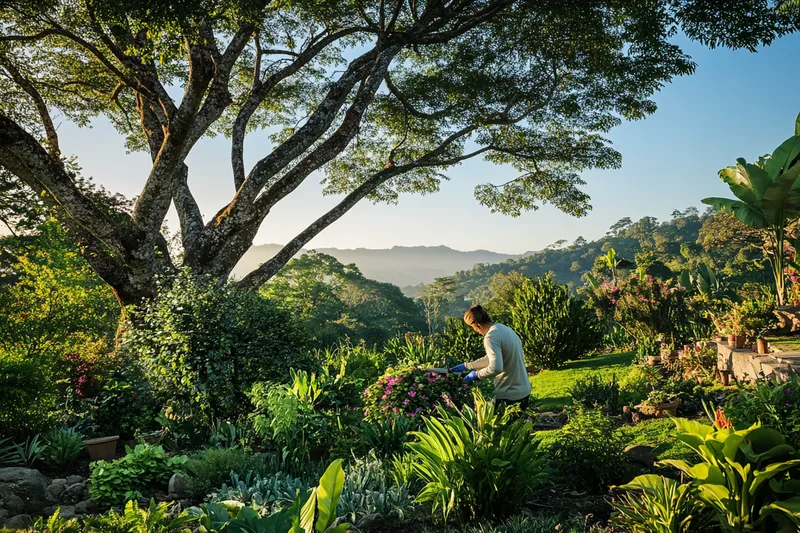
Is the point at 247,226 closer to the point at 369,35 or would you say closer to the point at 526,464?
the point at 369,35

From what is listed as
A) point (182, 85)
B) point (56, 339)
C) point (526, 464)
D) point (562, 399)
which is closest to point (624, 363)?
point (562, 399)

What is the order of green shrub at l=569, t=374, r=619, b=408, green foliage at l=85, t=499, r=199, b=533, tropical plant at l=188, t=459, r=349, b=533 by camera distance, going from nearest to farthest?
tropical plant at l=188, t=459, r=349, b=533, green foliage at l=85, t=499, r=199, b=533, green shrub at l=569, t=374, r=619, b=408

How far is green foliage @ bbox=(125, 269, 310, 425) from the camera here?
6.70m

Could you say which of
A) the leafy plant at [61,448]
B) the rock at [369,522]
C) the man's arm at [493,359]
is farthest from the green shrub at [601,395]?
the leafy plant at [61,448]

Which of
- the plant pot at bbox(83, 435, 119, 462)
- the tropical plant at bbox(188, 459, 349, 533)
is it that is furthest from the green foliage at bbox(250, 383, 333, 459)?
the tropical plant at bbox(188, 459, 349, 533)

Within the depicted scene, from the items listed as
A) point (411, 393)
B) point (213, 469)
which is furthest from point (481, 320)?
point (213, 469)

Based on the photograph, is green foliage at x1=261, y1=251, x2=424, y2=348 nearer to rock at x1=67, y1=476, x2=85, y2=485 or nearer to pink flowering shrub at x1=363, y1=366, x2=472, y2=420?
pink flowering shrub at x1=363, y1=366, x2=472, y2=420

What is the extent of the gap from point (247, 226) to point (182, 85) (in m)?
5.60

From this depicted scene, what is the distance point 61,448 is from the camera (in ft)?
18.5

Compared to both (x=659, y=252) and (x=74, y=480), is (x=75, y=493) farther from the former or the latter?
(x=659, y=252)

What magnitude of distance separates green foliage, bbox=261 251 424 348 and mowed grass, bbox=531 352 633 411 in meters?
16.7

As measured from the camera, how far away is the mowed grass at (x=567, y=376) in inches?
336

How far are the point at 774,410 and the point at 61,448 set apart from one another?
6.76 meters

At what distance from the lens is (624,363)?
11.3m
